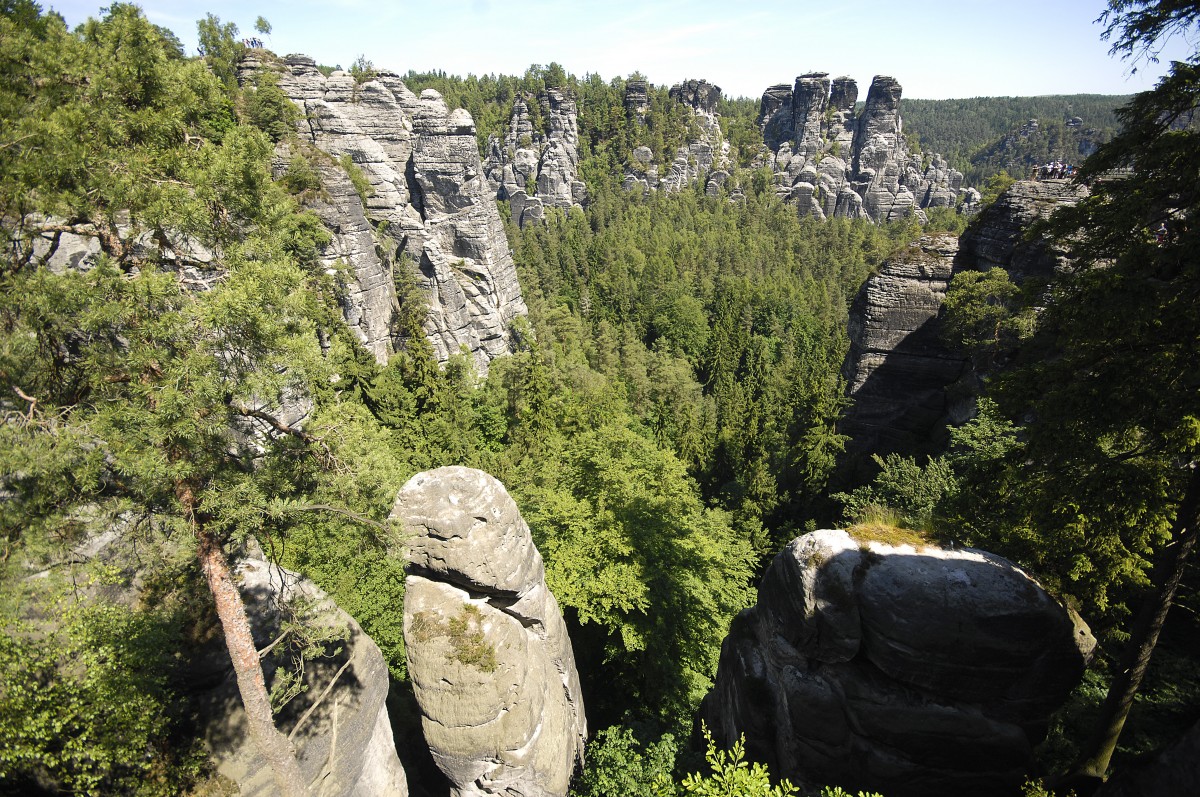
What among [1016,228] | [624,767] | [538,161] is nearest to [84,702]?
[624,767]

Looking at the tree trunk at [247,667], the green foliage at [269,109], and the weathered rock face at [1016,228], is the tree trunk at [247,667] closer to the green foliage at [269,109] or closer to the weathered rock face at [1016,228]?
the weathered rock face at [1016,228]

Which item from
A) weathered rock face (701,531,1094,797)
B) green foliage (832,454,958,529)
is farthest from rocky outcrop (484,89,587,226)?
weathered rock face (701,531,1094,797)

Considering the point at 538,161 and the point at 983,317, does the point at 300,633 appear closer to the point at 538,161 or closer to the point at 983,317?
the point at 983,317

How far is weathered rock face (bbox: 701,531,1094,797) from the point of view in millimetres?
8547

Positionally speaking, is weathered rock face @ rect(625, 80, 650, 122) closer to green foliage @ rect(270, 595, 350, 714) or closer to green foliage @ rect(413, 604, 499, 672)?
green foliage @ rect(413, 604, 499, 672)

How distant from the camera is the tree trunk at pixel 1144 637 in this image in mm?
6512

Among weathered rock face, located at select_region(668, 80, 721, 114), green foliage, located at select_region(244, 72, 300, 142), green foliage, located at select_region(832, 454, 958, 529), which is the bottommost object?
green foliage, located at select_region(832, 454, 958, 529)

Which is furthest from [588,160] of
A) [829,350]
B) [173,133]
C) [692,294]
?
[173,133]

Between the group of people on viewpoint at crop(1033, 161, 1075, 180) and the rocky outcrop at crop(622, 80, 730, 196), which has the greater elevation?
the rocky outcrop at crop(622, 80, 730, 196)

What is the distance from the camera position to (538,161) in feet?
350

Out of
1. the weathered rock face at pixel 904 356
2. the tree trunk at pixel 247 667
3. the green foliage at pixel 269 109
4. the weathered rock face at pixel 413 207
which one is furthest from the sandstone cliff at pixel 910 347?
the green foliage at pixel 269 109

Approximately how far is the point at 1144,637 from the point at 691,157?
400 ft

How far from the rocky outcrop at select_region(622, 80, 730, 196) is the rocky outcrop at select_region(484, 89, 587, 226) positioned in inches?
514

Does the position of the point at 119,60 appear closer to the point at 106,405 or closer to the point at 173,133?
the point at 173,133
